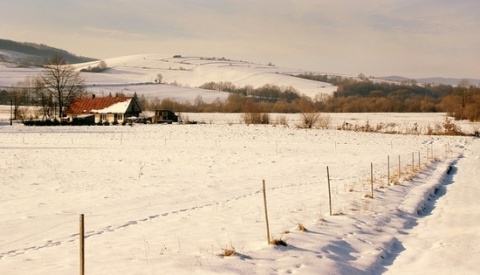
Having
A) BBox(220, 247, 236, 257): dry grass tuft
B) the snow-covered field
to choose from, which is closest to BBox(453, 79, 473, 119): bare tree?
the snow-covered field

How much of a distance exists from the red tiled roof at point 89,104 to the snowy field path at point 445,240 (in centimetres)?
7066

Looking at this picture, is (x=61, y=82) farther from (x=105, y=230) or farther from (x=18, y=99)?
(x=105, y=230)

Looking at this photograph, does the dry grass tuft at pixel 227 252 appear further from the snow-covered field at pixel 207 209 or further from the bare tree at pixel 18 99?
the bare tree at pixel 18 99

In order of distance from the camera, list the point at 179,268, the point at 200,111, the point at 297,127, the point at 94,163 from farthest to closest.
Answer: the point at 200,111 → the point at 297,127 → the point at 94,163 → the point at 179,268

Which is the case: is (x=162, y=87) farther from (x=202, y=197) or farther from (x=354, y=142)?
(x=202, y=197)

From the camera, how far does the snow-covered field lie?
9586 mm

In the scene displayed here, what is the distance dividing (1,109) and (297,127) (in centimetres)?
6621

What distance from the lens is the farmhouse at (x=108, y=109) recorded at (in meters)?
80.7

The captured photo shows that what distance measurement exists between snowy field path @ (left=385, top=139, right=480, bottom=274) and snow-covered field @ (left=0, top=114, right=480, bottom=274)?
14cm

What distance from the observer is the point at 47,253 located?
412 inches

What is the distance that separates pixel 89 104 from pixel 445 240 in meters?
79.6

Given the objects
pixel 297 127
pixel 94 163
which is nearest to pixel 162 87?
pixel 297 127

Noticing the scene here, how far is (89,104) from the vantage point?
84.5 meters

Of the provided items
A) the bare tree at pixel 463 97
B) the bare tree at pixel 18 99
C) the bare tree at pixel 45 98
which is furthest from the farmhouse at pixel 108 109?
the bare tree at pixel 463 97
